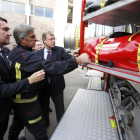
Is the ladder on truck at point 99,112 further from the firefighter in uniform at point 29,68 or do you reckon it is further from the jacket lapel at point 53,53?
the jacket lapel at point 53,53

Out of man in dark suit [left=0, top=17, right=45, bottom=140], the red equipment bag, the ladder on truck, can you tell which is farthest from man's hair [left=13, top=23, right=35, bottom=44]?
the red equipment bag

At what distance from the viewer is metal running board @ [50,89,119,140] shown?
1396 mm

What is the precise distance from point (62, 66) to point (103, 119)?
946 mm

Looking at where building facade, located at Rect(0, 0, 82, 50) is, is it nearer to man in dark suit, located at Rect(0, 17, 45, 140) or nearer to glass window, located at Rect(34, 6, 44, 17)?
glass window, located at Rect(34, 6, 44, 17)

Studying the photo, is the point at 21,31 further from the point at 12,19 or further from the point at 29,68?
the point at 12,19

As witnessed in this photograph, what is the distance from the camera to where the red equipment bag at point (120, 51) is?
925mm

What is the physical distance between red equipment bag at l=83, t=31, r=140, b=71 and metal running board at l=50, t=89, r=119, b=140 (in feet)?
2.73

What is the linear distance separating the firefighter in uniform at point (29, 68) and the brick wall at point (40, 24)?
46.7 ft

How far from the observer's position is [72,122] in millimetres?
1634

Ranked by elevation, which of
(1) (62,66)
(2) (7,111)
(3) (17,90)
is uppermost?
(1) (62,66)

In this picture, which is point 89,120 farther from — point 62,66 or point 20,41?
point 20,41

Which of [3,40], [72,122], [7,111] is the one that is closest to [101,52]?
[72,122]

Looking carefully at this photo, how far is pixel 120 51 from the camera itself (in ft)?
3.37

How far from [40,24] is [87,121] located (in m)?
15.3
